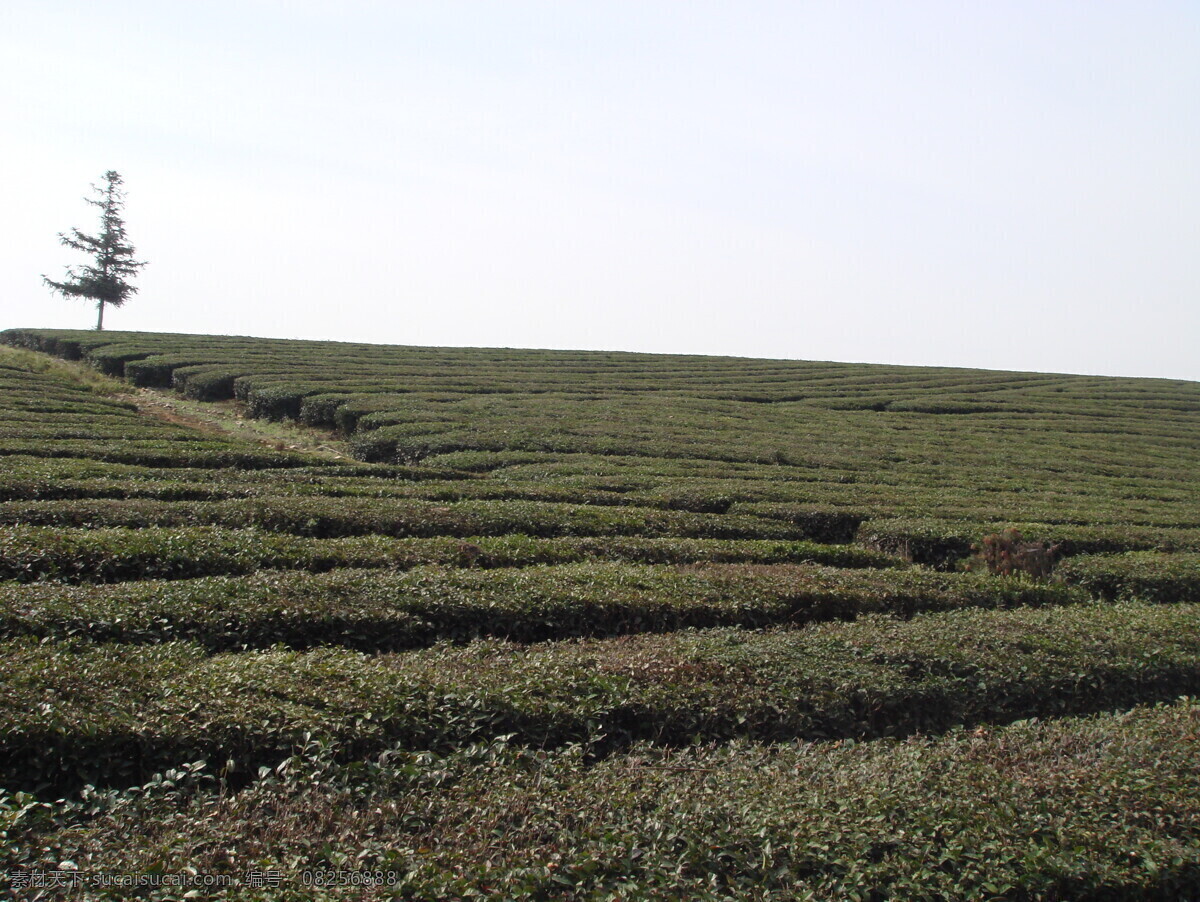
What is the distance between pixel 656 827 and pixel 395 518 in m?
9.32

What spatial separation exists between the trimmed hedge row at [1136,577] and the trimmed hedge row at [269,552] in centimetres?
440

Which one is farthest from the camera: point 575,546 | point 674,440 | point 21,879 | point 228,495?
point 674,440

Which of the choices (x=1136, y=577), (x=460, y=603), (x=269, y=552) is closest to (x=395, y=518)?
(x=269, y=552)

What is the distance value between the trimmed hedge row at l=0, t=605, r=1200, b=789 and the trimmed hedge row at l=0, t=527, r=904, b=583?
284 centimetres

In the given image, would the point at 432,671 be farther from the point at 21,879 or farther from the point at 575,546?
the point at 575,546

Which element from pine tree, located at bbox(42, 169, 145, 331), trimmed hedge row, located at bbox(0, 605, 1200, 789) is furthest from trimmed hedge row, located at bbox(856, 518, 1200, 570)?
pine tree, located at bbox(42, 169, 145, 331)

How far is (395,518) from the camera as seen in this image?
1455cm

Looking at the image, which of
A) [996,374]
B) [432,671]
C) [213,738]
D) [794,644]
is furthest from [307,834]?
[996,374]

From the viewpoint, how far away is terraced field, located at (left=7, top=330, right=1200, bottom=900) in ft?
19.2

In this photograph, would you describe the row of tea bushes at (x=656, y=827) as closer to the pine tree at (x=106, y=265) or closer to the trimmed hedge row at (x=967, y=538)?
the trimmed hedge row at (x=967, y=538)

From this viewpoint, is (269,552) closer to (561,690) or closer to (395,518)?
(395,518)

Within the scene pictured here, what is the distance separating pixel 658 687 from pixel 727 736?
731 millimetres

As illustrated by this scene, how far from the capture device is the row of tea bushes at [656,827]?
5500mm

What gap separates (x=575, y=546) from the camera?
13922 millimetres
